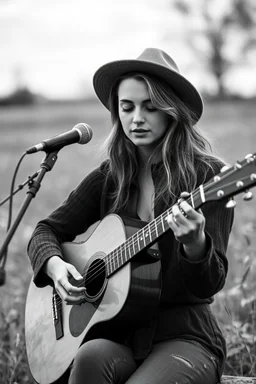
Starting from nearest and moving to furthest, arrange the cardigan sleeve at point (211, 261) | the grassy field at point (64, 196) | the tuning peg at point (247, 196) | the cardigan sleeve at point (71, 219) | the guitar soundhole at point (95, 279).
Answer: the tuning peg at point (247, 196)
the cardigan sleeve at point (211, 261)
the guitar soundhole at point (95, 279)
the cardigan sleeve at point (71, 219)
the grassy field at point (64, 196)

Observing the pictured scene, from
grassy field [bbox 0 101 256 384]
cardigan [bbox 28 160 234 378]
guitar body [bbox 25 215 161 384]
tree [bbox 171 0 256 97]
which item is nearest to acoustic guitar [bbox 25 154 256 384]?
guitar body [bbox 25 215 161 384]

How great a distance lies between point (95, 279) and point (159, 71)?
3.10 feet

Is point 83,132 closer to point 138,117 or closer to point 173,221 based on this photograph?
point 138,117

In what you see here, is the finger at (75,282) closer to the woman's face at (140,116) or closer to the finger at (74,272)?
the finger at (74,272)

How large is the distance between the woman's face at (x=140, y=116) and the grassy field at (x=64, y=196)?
0.36 meters

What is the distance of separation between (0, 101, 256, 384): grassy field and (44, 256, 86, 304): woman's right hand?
1.66ft

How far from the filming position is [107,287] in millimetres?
2393

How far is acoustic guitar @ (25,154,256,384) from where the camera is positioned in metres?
2.02

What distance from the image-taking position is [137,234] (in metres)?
2.33

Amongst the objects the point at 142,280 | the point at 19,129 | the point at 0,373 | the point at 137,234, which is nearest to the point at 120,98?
the point at 137,234

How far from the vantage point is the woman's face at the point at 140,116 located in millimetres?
2545

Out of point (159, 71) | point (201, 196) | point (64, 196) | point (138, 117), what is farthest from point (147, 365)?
point (64, 196)

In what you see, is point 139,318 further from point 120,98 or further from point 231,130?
point 231,130

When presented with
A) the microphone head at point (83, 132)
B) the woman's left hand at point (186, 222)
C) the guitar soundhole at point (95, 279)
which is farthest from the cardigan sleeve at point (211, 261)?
the microphone head at point (83, 132)
